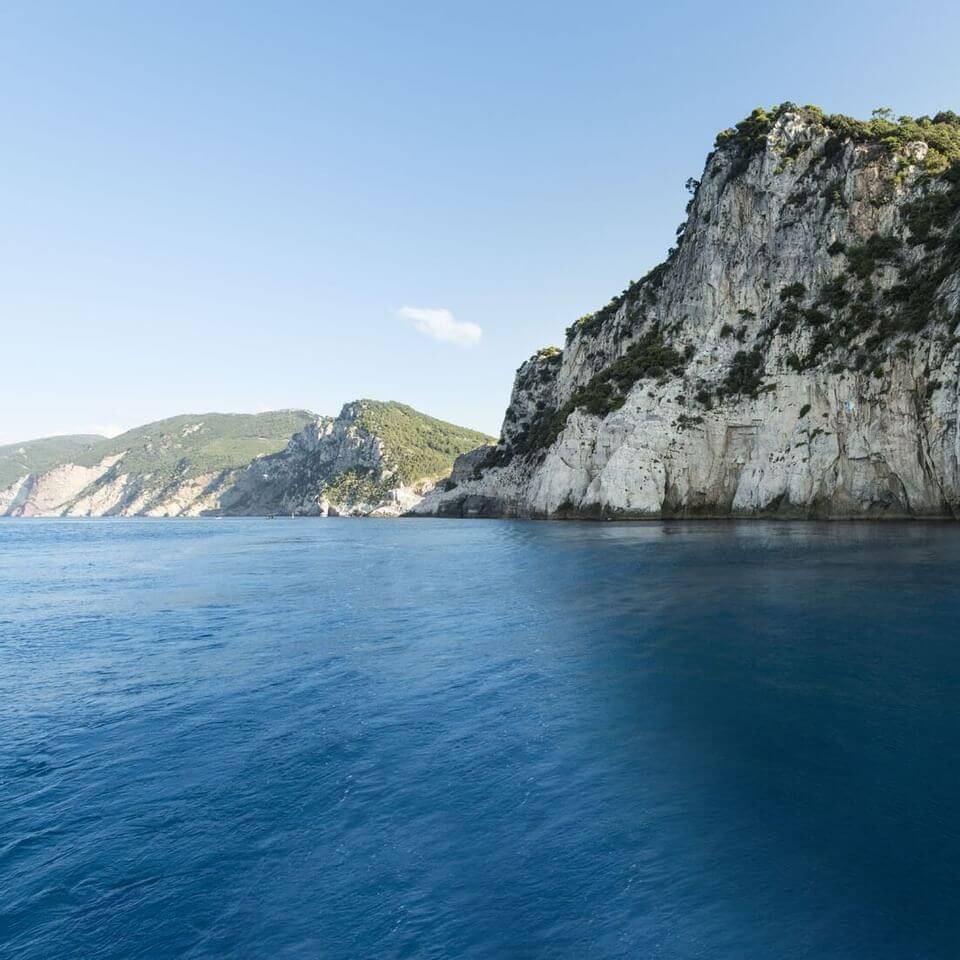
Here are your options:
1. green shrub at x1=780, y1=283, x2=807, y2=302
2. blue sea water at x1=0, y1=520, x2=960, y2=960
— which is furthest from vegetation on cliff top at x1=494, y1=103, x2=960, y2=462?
blue sea water at x1=0, y1=520, x2=960, y2=960

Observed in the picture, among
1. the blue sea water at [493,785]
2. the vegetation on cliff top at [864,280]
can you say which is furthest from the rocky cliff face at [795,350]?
the blue sea water at [493,785]

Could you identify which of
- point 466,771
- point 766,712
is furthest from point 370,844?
point 766,712

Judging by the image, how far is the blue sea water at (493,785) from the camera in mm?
6898

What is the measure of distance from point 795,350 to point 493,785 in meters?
70.6

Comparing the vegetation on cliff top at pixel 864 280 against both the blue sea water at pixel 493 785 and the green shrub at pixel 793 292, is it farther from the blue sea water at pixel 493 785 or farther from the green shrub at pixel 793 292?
the blue sea water at pixel 493 785

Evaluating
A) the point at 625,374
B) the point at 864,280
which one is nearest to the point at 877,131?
the point at 864,280

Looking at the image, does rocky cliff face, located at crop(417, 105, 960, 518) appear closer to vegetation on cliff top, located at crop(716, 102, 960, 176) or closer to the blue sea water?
vegetation on cliff top, located at crop(716, 102, 960, 176)

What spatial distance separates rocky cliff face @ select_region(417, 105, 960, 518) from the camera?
2304 inches

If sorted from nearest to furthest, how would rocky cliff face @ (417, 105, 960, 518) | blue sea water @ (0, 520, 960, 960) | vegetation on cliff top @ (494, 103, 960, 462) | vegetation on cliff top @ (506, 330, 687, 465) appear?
blue sea water @ (0, 520, 960, 960), rocky cliff face @ (417, 105, 960, 518), vegetation on cliff top @ (494, 103, 960, 462), vegetation on cliff top @ (506, 330, 687, 465)

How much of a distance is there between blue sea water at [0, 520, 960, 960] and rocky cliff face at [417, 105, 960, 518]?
1688 inches

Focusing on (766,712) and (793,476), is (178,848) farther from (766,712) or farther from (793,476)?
(793,476)

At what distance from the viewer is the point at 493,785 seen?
10.1 m

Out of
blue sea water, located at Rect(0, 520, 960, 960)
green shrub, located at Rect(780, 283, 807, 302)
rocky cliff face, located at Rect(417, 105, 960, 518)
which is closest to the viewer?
blue sea water, located at Rect(0, 520, 960, 960)

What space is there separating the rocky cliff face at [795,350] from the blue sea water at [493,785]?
42.9 meters
